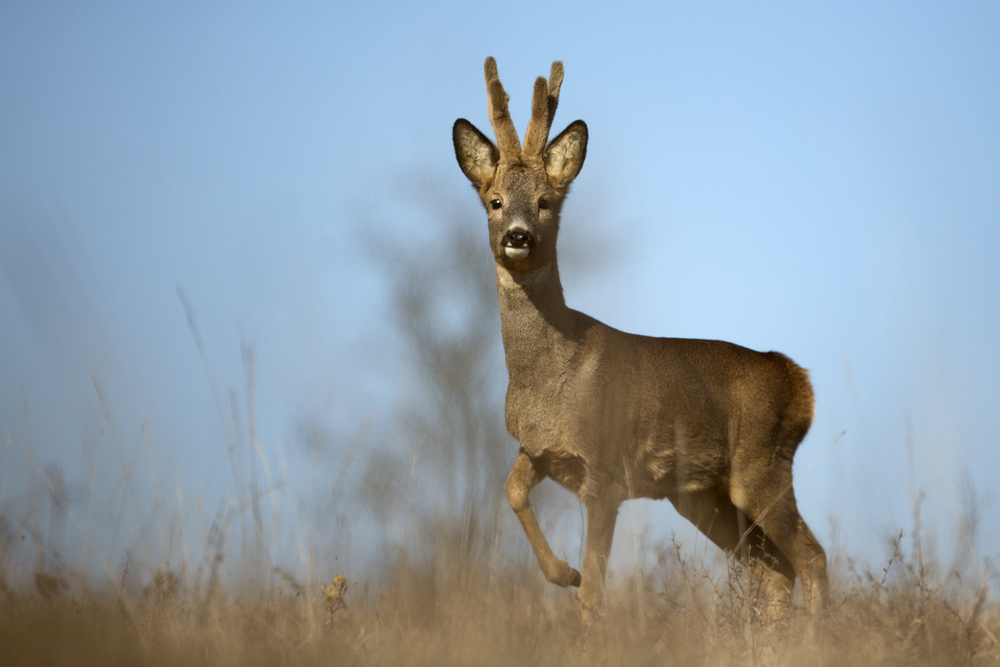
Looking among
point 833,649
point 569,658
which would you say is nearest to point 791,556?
point 833,649

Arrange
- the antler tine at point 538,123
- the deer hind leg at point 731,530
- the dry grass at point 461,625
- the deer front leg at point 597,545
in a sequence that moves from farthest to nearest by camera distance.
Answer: the deer hind leg at point 731,530, the antler tine at point 538,123, the deer front leg at point 597,545, the dry grass at point 461,625

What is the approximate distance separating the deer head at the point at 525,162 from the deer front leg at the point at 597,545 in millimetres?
1522

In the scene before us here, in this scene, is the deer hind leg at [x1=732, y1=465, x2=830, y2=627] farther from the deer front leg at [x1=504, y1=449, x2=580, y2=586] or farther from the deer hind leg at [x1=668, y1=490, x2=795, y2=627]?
the deer front leg at [x1=504, y1=449, x2=580, y2=586]

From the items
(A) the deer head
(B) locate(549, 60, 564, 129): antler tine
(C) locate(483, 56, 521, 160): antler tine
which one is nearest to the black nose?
(A) the deer head

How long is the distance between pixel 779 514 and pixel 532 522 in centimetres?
191

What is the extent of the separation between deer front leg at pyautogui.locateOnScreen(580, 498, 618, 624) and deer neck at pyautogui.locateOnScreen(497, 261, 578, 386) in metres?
0.86

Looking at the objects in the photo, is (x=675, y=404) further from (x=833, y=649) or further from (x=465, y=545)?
(x=833, y=649)

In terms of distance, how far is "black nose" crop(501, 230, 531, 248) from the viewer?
586cm

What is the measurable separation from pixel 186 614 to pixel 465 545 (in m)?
1.68

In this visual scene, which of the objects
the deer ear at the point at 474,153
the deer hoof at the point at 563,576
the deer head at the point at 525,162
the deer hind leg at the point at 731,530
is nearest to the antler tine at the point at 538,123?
the deer head at the point at 525,162

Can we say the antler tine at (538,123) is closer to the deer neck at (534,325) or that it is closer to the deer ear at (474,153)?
the deer ear at (474,153)

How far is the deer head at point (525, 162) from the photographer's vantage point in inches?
246

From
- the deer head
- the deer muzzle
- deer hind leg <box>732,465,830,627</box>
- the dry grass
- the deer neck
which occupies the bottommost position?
the dry grass

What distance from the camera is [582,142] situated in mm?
6621
